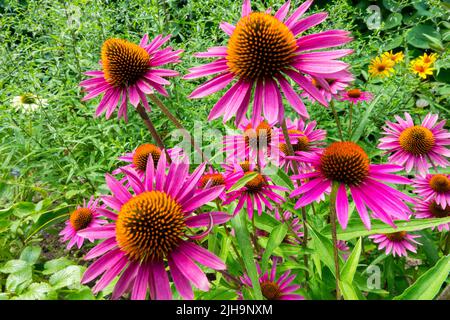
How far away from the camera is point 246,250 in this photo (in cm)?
99

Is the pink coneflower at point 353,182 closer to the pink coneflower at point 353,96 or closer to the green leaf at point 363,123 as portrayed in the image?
the green leaf at point 363,123

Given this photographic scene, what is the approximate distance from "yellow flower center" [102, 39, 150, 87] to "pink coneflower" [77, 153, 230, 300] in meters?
0.44

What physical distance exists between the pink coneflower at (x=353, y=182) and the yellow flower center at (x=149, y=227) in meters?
0.30

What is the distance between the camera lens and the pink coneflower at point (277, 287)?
1.23m

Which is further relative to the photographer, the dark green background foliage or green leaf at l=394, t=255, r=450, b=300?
the dark green background foliage

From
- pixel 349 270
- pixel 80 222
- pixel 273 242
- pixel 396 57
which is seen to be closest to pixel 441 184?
pixel 349 270

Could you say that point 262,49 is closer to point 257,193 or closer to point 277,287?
point 257,193

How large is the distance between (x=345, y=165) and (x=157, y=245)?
50cm

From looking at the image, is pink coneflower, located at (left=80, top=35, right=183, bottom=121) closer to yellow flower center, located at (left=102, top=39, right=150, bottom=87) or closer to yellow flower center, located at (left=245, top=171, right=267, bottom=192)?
yellow flower center, located at (left=102, top=39, right=150, bottom=87)

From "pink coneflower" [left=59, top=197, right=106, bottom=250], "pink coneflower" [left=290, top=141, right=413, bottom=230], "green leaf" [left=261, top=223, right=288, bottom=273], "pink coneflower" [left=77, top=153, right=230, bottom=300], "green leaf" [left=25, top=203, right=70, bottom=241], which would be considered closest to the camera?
"pink coneflower" [left=77, top=153, right=230, bottom=300]

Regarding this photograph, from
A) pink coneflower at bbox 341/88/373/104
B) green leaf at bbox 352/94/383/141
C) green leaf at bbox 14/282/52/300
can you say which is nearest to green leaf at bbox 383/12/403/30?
pink coneflower at bbox 341/88/373/104

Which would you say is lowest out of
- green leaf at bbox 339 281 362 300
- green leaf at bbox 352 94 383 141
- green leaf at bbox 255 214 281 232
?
green leaf at bbox 339 281 362 300

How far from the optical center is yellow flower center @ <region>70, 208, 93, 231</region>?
1.70 metres

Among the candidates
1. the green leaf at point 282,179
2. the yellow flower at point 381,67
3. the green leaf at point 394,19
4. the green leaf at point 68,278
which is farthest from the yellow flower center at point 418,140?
the green leaf at point 394,19
